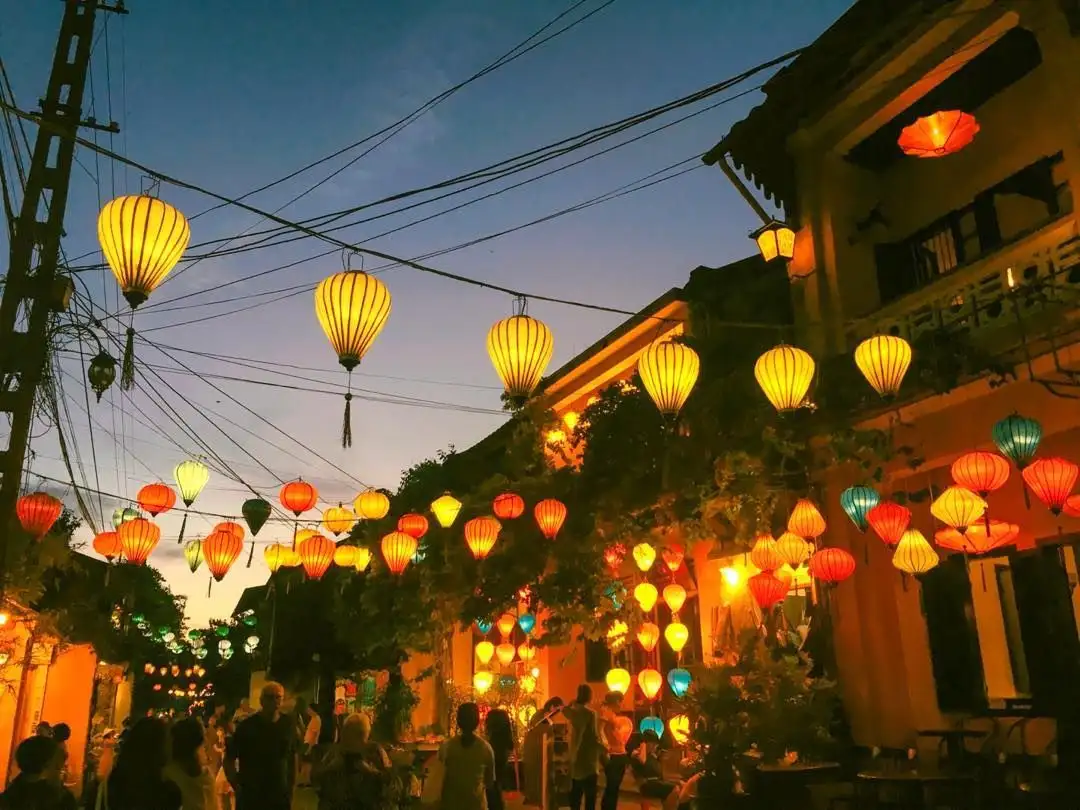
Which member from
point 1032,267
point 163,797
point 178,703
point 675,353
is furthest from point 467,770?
point 178,703

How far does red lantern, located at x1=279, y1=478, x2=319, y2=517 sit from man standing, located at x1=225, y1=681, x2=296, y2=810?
732cm

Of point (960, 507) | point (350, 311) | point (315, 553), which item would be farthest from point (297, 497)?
point (960, 507)

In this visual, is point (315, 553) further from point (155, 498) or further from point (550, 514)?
point (550, 514)

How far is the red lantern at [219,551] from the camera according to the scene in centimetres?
1382

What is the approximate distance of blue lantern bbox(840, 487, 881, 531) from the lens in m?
9.30

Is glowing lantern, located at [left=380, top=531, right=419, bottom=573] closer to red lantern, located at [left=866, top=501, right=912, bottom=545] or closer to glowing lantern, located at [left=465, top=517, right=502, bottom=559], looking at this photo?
glowing lantern, located at [left=465, top=517, right=502, bottom=559]

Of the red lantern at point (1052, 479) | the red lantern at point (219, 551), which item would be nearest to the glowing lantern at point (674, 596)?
the red lantern at point (1052, 479)

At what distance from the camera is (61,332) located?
31.5 feet

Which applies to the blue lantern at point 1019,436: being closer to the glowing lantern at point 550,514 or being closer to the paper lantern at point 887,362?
the paper lantern at point 887,362

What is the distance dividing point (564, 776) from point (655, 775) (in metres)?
1.42

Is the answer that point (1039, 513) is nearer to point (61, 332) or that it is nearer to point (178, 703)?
point (61, 332)

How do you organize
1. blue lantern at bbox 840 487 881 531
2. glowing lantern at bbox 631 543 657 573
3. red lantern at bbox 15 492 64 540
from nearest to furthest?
blue lantern at bbox 840 487 881 531 < red lantern at bbox 15 492 64 540 < glowing lantern at bbox 631 543 657 573

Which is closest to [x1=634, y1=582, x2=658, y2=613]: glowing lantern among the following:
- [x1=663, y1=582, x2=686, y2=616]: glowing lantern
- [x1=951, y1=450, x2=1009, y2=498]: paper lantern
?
[x1=663, y1=582, x2=686, y2=616]: glowing lantern

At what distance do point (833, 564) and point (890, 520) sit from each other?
3.43 feet
